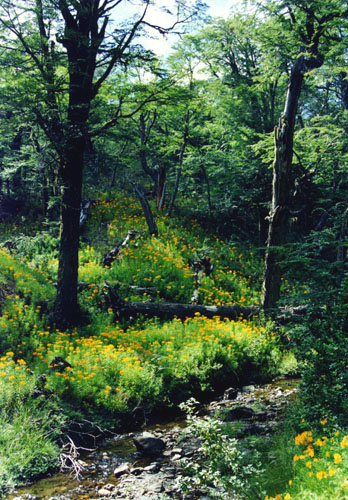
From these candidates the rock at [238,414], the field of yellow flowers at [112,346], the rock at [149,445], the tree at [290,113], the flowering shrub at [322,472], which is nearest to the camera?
the flowering shrub at [322,472]

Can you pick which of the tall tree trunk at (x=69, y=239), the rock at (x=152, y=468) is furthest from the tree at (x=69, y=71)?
the rock at (x=152, y=468)

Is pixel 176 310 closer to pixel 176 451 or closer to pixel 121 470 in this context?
pixel 176 451

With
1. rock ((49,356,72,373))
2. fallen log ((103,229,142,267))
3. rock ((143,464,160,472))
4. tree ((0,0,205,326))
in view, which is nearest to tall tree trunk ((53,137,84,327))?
tree ((0,0,205,326))

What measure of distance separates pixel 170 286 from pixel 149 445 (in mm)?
6142

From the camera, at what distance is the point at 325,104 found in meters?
21.1

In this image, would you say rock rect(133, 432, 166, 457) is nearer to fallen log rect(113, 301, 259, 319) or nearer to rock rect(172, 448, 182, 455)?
rock rect(172, 448, 182, 455)

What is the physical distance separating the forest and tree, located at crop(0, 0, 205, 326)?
0.04 metres

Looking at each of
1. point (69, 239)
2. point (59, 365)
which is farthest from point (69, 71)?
point (59, 365)

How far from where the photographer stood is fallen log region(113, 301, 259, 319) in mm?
9344

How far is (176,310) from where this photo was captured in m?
9.70

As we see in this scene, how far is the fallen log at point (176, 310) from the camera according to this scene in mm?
9344

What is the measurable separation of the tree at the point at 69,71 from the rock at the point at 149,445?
4.05 meters

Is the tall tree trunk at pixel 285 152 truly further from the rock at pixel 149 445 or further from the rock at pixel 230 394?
the rock at pixel 149 445

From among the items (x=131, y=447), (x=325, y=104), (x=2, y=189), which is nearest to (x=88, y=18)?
(x=131, y=447)
